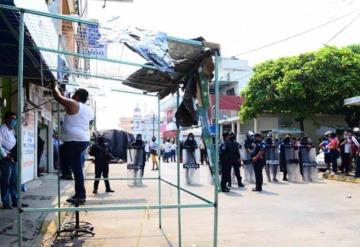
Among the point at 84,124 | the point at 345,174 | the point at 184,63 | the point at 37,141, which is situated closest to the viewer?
the point at 184,63

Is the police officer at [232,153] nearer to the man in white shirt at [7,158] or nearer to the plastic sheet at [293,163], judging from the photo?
the plastic sheet at [293,163]

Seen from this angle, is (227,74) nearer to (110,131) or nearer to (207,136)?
(110,131)

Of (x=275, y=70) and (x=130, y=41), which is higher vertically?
(x=275, y=70)

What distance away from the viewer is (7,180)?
854 cm

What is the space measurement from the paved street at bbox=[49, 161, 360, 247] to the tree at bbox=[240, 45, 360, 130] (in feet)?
52.1

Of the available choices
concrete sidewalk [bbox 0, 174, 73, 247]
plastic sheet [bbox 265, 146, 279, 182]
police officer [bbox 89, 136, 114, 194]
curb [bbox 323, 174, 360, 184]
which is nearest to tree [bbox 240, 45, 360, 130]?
curb [bbox 323, 174, 360, 184]

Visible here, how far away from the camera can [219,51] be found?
5.01 m

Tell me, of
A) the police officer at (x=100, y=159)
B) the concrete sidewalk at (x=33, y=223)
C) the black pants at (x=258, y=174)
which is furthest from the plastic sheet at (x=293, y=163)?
the concrete sidewalk at (x=33, y=223)

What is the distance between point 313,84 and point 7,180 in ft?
76.0

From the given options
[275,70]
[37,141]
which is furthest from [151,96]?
[275,70]

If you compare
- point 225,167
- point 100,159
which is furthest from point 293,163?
point 100,159

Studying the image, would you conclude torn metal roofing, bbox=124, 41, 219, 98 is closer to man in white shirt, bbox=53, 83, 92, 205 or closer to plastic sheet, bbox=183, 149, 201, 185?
man in white shirt, bbox=53, 83, 92, 205

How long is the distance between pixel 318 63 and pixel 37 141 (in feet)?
62.1

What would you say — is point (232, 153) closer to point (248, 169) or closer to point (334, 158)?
point (248, 169)
